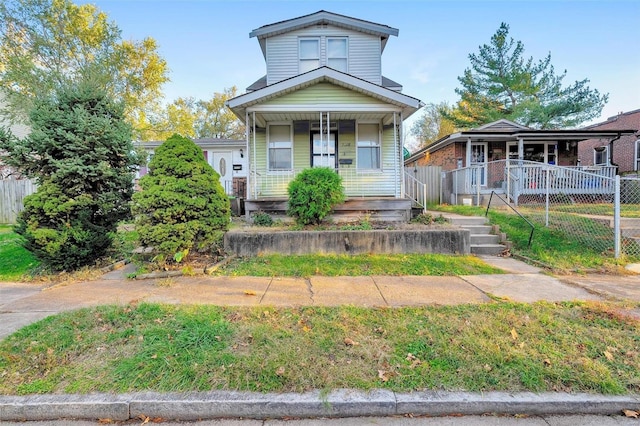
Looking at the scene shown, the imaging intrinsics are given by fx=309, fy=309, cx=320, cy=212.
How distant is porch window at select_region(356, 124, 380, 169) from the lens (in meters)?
11.4

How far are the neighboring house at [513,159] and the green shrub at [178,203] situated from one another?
33.8ft

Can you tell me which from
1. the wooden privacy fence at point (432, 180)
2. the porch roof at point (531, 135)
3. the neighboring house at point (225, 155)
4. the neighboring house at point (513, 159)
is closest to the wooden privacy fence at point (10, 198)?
the neighboring house at point (225, 155)

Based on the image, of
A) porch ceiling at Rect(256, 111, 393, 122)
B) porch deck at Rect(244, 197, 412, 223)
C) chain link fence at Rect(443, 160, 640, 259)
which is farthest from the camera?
porch ceiling at Rect(256, 111, 393, 122)

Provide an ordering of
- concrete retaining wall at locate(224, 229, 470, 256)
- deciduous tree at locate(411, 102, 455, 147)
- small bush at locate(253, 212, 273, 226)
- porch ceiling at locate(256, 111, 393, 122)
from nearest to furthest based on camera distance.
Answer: concrete retaining wall at locate(224, 229, 470, 256)
small bush at locate(253, 212, 273, 226)
porch ceiling at locate(256, 111, 393, 122)
deciduous tree at locate(411, 102, 455, 147)

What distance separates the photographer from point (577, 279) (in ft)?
17.0

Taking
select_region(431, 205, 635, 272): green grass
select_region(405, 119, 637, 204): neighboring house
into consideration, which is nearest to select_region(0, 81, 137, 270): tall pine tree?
select_region(431, 205, 635, 272): green grass

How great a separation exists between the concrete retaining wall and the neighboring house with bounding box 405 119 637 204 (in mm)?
6278

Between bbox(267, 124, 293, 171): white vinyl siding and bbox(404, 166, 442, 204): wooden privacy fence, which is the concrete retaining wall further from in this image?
bbox(404, 166, 442, 204): wooden privacy fence

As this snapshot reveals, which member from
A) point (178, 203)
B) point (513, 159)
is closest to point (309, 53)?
point (178, 203)

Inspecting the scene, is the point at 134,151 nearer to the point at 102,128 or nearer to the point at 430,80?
the point at 102,128

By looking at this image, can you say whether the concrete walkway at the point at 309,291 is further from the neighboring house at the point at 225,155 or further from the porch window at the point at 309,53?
the neighboring house at the point at 225,155

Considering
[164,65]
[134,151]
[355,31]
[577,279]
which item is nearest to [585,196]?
[577,279]

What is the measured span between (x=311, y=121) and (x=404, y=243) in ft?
20.7

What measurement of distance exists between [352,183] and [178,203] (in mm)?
6168
